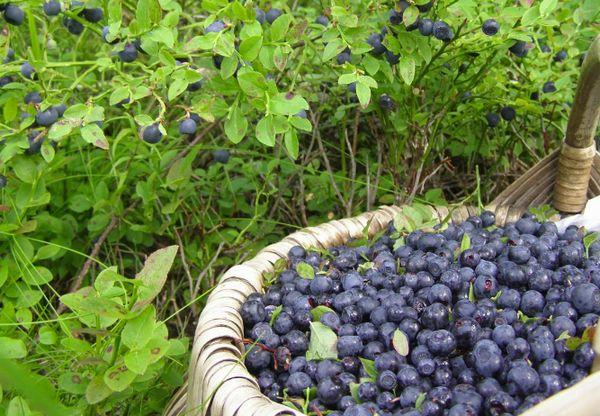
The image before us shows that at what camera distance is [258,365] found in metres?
1.17

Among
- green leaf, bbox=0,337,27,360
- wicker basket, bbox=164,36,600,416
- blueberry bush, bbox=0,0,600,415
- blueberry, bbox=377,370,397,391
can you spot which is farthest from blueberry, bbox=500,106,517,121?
green leaf, bbox=0,337,27,360

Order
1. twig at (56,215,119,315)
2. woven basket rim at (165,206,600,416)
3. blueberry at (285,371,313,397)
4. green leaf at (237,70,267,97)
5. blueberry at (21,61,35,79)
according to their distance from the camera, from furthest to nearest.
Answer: twig at (56,215,119,315), blueberry at (21,61,35,79), green leaf at (237,70,267,97), blueberry at (285,371,313,397), woven basket rim at (165,206,600,416)

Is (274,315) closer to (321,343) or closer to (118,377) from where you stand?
(321,343)

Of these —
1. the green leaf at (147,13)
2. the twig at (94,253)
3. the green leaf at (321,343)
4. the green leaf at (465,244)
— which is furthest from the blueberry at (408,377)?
the twig at (94,253)

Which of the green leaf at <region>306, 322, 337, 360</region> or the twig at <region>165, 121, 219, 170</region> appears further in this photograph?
the twig at <region>165, 121, 219, 170</region>

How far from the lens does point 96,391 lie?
3.77ft

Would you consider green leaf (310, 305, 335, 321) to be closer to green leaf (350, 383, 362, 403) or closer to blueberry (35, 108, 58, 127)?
green leaf (350, 383, 362, 403)

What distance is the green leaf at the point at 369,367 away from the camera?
3.62ft

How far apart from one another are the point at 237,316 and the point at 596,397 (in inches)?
22.6

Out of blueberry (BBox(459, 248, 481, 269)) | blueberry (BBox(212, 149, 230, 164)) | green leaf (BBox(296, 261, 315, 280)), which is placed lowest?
blueberry (BBox(212, 149, 230, 164))

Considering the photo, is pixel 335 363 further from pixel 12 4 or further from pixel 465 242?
pixel 12 4

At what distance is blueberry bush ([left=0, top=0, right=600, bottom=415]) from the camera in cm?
133

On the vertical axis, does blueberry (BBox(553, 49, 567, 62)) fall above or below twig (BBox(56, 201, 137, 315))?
above

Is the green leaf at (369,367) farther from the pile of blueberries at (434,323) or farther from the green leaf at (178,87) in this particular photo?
the green leaf at (178,87)
